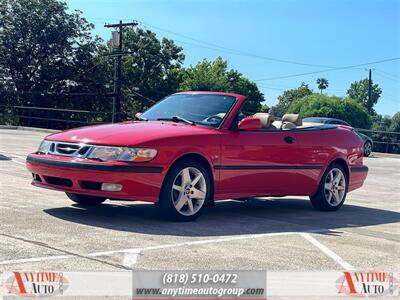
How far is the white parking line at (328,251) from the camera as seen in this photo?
5061 millimetres

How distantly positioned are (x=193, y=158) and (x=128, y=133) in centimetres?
76

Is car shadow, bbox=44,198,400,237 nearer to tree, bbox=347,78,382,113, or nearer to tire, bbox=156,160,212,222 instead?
tire, bbox=156,160,212,222

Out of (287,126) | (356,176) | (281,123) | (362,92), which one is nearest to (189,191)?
(287,126)

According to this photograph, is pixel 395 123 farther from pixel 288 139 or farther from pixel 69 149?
pixel 69 149

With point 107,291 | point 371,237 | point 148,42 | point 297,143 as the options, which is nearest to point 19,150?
point 297,143

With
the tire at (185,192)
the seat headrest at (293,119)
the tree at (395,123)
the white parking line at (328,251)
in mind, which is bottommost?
the white parking line at (328,251)

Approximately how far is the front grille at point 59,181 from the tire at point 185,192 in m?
0.94

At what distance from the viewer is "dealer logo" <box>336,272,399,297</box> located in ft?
13.8

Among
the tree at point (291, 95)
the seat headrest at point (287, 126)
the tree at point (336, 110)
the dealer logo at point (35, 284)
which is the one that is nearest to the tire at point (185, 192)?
the seat headrest at point (287, 126)

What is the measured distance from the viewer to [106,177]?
6.15 metres

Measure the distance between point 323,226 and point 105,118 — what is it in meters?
29.1

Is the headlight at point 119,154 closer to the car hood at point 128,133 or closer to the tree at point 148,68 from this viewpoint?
the car hood at point 128,133

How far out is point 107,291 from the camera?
13.0ft

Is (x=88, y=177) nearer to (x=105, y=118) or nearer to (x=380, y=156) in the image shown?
(x=380, y=156)
